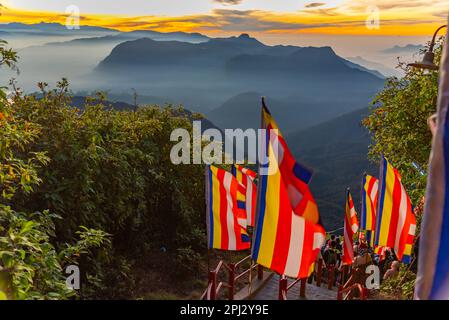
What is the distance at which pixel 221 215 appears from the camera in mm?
10047

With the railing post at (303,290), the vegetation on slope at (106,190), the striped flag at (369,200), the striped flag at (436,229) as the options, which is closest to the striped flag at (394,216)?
the railing post at (303,290)

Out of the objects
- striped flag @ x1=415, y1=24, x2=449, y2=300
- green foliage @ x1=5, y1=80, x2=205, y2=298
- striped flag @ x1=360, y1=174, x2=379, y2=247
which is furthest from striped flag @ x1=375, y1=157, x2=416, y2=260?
striped flag @ x1=415, y1=24, x2=449, y2=300

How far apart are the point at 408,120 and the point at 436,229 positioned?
665 inches

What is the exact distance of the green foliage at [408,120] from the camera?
16.6 meters

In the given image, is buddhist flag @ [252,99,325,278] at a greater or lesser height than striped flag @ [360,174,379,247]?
greater

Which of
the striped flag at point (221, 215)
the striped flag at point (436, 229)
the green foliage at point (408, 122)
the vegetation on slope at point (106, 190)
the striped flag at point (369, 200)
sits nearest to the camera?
the striped flag at point (436, 229)

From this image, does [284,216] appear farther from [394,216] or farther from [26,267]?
[394,216]

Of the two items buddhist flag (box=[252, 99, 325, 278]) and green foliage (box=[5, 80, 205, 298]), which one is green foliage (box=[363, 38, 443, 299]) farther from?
buddhist flag (box=[252, 99, 325, 278])

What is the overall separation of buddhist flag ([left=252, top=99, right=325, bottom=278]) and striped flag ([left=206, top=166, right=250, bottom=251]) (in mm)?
3540

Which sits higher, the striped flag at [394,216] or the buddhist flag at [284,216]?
the buddhist flag at [284,216]

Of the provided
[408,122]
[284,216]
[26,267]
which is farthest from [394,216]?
[408,122]

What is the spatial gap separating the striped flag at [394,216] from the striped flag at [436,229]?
294 inches

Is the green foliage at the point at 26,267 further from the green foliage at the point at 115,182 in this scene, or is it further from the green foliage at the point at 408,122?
the green foliage at the point at 408,122

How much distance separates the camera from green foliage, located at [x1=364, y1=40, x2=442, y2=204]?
16609 mm
